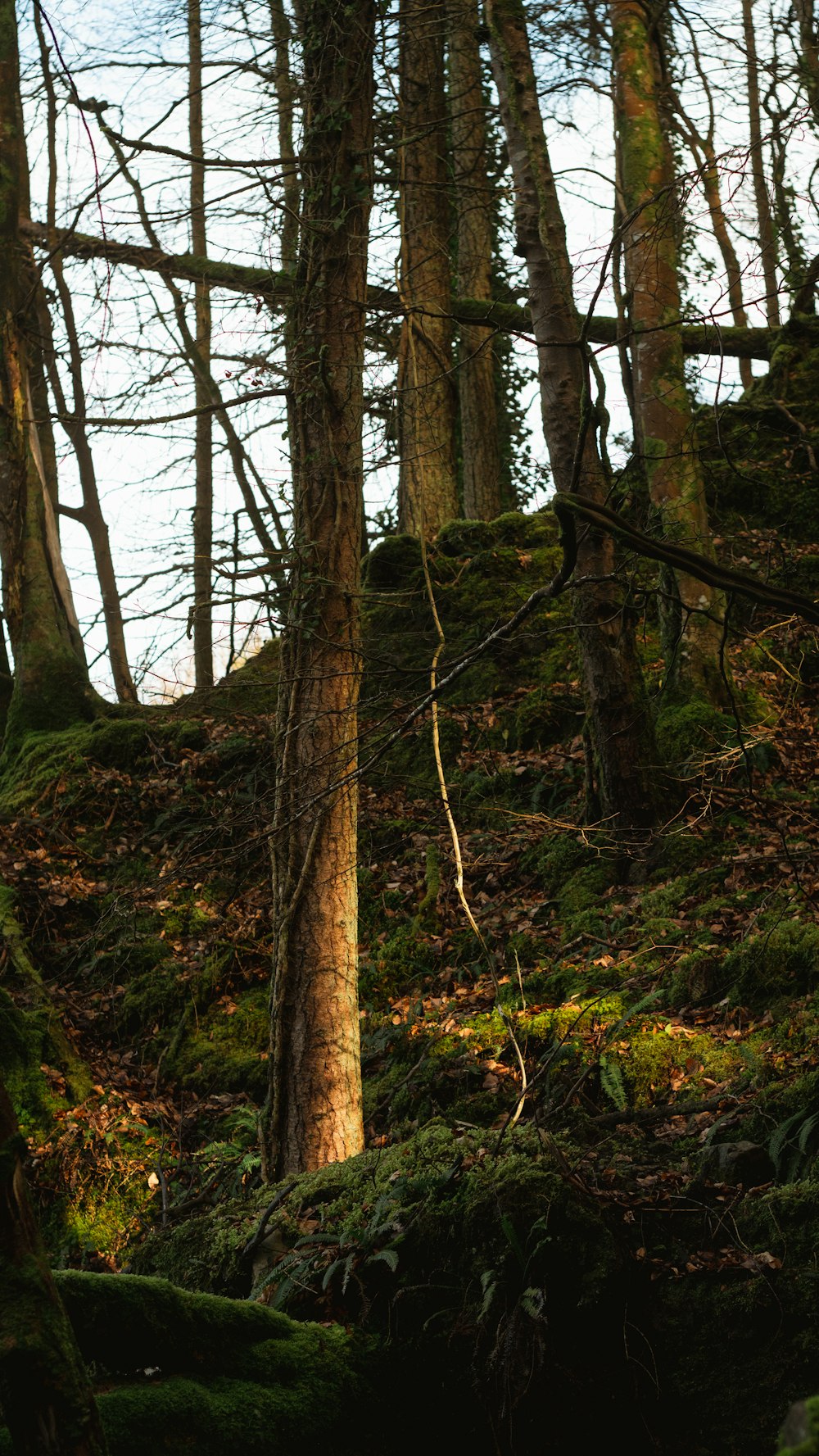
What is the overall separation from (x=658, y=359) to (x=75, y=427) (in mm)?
8113

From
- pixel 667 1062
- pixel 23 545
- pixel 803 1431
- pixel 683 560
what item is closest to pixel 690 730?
pixel 667 1062

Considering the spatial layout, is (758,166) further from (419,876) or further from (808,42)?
(419,876)

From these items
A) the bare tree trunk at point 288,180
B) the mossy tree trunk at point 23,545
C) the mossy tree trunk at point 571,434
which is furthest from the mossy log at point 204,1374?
the mossy tree trunk at point 23,545

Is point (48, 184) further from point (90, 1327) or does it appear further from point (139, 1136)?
point (90, 1327)

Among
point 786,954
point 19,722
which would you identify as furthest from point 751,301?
point 19,722

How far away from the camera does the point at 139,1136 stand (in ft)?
22.3

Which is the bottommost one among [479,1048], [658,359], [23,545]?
[479,1048]

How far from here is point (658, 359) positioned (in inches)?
359

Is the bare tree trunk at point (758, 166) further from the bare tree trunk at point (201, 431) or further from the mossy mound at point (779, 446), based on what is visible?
the bare tree trunk at point (201, 431)

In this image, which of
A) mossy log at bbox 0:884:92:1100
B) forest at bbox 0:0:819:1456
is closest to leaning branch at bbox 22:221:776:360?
forest at bbox 0:0:819:1456

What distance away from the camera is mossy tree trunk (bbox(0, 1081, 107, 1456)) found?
2021 mm

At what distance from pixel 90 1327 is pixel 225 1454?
1.61 ft

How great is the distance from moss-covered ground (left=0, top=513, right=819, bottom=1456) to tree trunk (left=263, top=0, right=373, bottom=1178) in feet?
1.04

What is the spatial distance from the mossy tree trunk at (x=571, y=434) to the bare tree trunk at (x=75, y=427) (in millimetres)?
3421
